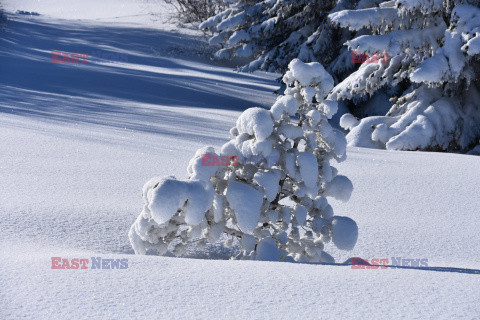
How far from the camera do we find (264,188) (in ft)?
9.45

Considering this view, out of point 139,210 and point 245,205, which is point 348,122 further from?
point 245,205

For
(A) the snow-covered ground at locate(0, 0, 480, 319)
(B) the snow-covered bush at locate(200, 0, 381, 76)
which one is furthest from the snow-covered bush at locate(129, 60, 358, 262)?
(B) the snow-covered bush at locate(200, 0, 381, 76)

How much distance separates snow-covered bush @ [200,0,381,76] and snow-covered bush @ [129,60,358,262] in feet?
29.5

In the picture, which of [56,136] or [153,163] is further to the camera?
[56,136]

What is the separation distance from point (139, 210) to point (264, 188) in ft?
3.85

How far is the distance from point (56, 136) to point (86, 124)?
3.52 ft

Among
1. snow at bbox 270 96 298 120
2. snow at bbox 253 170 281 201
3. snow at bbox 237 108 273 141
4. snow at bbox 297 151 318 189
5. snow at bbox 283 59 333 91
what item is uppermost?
snow at bbox 283 59 333 91

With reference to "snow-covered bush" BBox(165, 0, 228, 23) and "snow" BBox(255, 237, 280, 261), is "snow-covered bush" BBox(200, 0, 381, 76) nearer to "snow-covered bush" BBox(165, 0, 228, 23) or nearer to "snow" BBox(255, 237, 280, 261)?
"snow" BBox(255, 237, 280, 261)

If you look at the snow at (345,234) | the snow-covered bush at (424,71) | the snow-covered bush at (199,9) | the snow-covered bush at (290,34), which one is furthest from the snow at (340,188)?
the snow-covered bush at (199,9)

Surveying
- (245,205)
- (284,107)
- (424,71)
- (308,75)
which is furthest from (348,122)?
(245,205)

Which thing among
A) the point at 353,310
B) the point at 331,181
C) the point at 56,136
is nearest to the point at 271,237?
the point at 331,181

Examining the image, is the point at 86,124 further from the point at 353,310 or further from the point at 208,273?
the point at 353,310

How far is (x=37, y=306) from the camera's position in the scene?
1842mm

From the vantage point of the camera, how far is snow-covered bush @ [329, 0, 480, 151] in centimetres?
766
